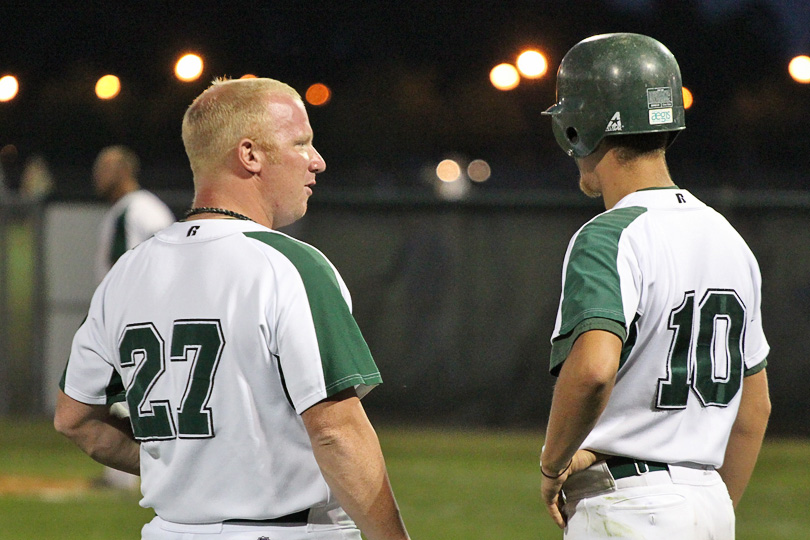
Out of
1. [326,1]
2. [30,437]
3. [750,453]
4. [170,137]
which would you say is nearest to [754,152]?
[326,1]

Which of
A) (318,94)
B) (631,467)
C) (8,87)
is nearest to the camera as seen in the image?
(631,467)

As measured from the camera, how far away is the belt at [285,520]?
8.82 feet

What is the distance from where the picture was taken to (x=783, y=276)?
11.8m

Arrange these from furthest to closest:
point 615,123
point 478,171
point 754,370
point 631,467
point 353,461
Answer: point 478,171, point 754,370, point 615,123, point 631,467, point 353,461

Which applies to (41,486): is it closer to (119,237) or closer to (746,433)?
(119,237)

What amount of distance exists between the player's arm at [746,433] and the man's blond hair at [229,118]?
1.51 m

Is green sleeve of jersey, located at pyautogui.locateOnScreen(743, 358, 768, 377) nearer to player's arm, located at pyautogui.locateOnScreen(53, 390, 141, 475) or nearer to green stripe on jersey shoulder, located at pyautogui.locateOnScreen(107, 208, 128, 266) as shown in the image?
player's arm, located at pyautogui.locateOnScreen(53, 390, 141, 475)

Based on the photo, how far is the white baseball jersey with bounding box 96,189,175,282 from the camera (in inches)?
326

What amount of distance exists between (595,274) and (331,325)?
67cm

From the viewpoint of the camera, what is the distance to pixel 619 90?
3.00 m

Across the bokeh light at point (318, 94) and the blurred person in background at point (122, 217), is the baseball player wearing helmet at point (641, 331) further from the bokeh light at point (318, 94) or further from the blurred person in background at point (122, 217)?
the bokeh light at point (318, 94)

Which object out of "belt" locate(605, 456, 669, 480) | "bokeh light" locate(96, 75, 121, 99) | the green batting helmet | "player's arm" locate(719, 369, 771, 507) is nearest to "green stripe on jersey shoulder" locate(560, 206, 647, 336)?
the green batting helmet

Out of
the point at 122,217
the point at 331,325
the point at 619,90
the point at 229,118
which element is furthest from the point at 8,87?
the point at 331,325

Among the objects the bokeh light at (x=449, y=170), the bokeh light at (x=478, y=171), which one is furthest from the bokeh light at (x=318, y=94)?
the bokeh light at (x=478, y=171)
